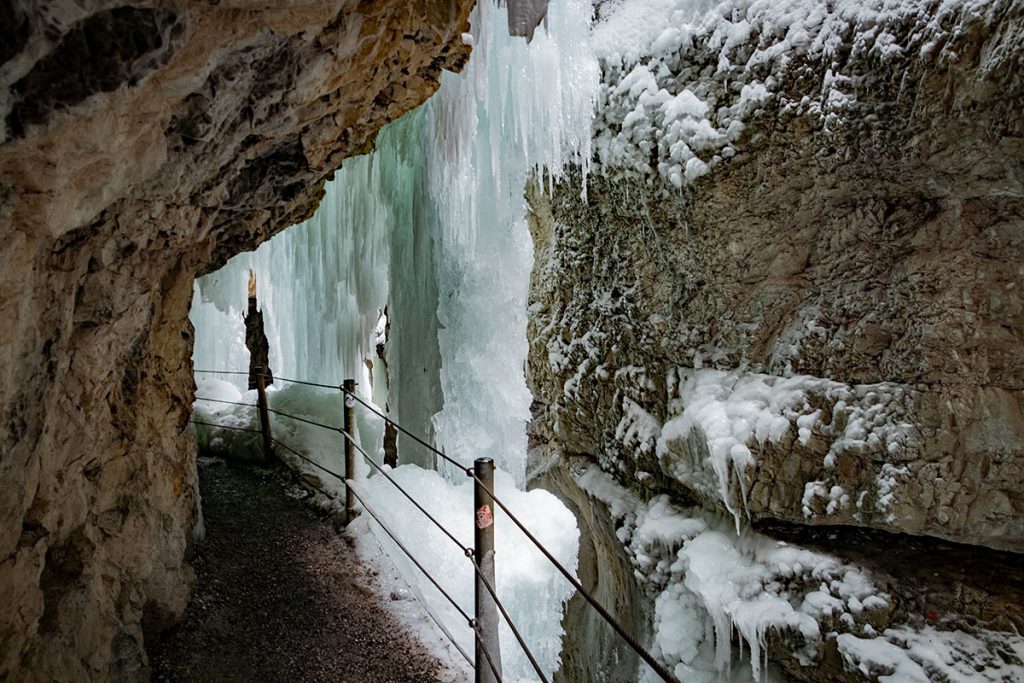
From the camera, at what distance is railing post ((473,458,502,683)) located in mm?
2322

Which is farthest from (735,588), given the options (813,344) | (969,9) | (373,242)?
(373,242)

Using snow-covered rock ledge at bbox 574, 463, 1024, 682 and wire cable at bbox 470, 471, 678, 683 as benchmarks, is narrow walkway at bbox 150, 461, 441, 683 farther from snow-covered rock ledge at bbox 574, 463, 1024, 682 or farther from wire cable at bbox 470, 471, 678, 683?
snow-covered rock ledge at bbox 574, 463, 1024, 682

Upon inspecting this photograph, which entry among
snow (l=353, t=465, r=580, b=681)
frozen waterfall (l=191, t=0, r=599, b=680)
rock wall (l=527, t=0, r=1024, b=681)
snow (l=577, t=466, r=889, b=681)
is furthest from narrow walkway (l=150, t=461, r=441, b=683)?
rock wall (l=527, t=0, r=1024, b=681)

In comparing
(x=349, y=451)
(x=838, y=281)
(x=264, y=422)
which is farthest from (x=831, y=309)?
(x=264, y=422)

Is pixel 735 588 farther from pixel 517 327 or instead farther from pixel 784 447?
pixel 517 327

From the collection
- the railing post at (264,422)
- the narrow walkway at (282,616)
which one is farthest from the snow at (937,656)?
the railing post at (264,422)

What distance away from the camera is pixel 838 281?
3742 mm

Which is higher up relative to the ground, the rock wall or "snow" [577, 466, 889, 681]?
the rock wall

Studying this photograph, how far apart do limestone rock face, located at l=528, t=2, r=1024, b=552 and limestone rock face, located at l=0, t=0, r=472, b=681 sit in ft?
7.28

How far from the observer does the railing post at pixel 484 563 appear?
91.4 inches

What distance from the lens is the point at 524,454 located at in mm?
6855

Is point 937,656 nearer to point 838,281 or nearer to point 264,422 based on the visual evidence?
point 838,281

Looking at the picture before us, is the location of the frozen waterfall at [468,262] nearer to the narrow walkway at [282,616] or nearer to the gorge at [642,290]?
the gorge at [642,290]

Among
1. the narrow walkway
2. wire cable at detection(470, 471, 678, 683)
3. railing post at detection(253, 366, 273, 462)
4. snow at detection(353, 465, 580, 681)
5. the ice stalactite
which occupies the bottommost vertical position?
snow at detection(353, 465, 580, 681)
